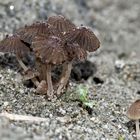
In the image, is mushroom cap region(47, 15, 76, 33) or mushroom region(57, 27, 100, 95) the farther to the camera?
mushroom cap region(47, 15, 76, 33)

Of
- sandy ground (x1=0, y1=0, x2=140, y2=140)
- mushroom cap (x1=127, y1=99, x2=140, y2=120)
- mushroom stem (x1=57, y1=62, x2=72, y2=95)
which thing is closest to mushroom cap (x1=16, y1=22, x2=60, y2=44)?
mushroom stem (x1=57, y1=62, x2=72, y2=95)

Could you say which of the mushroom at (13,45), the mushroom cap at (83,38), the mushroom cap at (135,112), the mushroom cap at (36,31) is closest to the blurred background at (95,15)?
the mushroom at (13,45)

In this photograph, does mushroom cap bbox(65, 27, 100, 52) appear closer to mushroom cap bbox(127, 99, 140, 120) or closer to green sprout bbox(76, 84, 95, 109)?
green sprout bbox(76, 84, 95, 109)

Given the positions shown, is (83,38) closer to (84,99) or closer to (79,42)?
(79,42)

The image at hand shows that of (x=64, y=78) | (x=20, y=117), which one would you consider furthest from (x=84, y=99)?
(x=20, y=117)

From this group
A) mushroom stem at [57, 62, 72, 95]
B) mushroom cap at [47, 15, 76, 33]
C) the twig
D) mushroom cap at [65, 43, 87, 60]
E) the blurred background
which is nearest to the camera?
the twig

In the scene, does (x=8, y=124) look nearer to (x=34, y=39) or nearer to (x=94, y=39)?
(x=34, y=39)

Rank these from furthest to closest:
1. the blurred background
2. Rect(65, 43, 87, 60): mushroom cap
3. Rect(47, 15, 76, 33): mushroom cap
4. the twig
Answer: the blurred background, Rect(47, 15, 76, 33): mushroom cap, Rect(65, 43, 87, 60): mushroom cap, the twig
